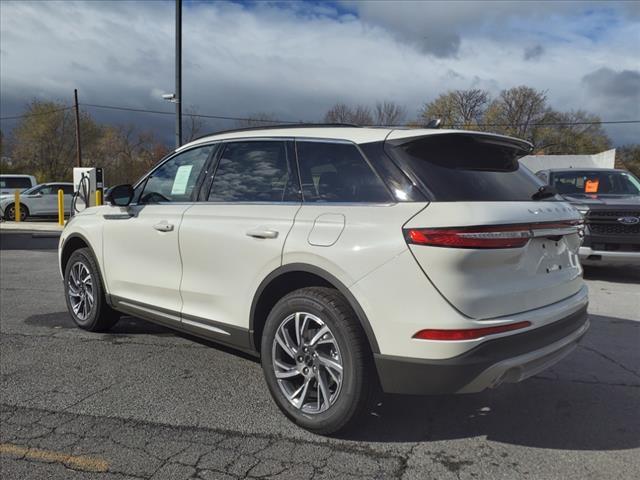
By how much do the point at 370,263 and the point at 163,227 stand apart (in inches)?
79.7

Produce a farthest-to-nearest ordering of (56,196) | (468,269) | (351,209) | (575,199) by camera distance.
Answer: (56,196) < (575,199) < (351,209) < (468,269)

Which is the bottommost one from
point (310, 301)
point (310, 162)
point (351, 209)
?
point (310, 301)

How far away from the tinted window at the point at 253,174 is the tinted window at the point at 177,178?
0.89 feet

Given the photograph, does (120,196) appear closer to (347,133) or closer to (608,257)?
(347,133)

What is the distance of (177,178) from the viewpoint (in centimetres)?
439

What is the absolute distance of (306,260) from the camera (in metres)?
3.09

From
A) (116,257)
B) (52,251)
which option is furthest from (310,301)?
(52,251)

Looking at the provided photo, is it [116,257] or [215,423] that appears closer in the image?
[215,423]

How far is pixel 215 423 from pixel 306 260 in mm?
1193

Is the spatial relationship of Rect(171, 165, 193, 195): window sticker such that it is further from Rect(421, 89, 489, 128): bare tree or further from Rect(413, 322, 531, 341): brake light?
Rect(421, 89, 489, 128): bare tree

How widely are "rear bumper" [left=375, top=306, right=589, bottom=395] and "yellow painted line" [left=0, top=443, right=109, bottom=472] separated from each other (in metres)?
1.58

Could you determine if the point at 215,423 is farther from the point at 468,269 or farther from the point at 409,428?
the point at 468,269

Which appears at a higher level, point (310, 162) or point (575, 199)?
point (310, 162)

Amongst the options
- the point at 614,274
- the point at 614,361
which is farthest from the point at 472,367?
the point at 614,274
